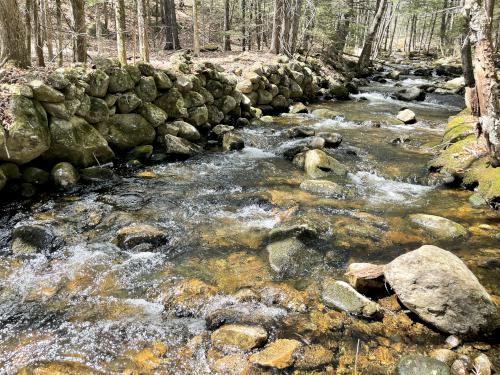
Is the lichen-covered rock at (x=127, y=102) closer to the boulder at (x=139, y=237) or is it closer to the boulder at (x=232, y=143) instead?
the boulder at (x=232, y=143)

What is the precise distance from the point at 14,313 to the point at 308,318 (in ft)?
10.8

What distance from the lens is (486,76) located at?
752 centimetres

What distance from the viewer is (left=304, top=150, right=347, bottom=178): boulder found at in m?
8.88

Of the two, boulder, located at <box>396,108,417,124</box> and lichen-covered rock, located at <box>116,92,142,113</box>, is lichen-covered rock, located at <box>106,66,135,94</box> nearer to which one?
lichen-covered rock, located at <box>116,92,142,113</box>

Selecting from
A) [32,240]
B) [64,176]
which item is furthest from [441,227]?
[64,176]

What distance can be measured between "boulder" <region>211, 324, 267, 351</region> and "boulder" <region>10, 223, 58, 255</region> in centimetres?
305

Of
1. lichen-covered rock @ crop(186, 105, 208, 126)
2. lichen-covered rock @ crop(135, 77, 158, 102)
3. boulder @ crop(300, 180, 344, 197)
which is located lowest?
boulder @ crop(300, 180, 344, 197)

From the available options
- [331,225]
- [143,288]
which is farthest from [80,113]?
[331,225]

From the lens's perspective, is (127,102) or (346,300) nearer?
(346,300)

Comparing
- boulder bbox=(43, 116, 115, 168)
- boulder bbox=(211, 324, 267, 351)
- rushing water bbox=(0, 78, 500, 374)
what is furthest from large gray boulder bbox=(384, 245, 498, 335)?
boulder bbox=(43, 116, 115, 168)

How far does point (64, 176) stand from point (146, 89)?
3.59m

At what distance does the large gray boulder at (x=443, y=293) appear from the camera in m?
3.92

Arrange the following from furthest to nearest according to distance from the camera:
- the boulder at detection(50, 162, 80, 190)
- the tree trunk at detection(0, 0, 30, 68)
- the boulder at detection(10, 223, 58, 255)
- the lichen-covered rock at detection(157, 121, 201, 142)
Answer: the lichen-covered rock at detection(157, 121, 201, 142)
the tree trunk at detection(0, 0, 30, 68)
the boulder at detection(50, 162, 80, 190)
the boulder at detection(10, 223, 58, 255)

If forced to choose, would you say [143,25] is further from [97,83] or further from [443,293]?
[443,293]
